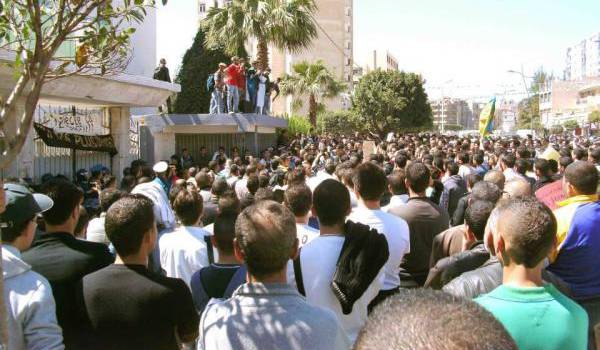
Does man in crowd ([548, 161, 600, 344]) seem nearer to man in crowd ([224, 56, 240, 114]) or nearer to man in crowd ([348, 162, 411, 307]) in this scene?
man in crowd ([348, 162, 411, 307])

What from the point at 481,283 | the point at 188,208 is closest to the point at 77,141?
the point at 188,208

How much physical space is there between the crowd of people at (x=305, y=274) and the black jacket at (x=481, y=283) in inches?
0.4

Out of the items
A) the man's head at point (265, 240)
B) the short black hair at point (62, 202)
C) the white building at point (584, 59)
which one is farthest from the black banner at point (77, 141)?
the white building at point (584, 59)

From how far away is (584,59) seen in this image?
161375mm

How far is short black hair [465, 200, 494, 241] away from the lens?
3877mm

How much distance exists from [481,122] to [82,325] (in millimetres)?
18346

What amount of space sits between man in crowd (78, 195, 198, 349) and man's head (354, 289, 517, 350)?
1.84m

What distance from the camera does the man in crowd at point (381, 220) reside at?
4.27 m

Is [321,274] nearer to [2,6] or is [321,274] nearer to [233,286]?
[233,286]

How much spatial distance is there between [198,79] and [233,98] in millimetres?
7441

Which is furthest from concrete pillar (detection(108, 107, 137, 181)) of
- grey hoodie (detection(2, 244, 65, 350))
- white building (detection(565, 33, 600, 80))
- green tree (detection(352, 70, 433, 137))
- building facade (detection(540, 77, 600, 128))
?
white building (detection(565, 33, 600, 80))

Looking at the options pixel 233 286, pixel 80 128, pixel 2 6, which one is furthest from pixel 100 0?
pixel 80 128

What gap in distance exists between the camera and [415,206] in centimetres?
530

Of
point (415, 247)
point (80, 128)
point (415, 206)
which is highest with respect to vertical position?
point (80, 128)
